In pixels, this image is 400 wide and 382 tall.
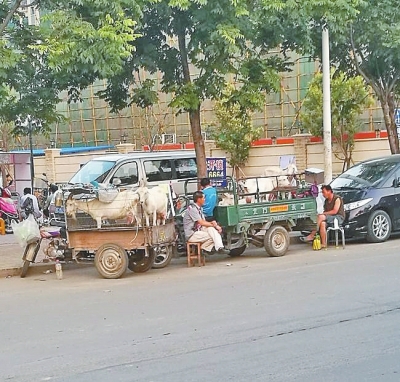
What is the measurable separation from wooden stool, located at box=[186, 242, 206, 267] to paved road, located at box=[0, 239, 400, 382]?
41cm

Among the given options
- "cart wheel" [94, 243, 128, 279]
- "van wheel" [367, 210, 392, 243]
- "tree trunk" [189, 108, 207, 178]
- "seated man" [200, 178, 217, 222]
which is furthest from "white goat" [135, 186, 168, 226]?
"van wheel" [367, 210, 392, 243]

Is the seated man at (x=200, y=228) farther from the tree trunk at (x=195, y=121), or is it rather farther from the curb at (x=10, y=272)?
the tree trunk at (x=195, y=121)

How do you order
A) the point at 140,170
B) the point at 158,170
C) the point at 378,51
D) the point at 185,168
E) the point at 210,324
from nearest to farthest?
the point at 210,324 → the point at 140,170 → the point at 158,170 → the point at 185,168 → the point at 378,51

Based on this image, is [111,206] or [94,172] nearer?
[111,206]

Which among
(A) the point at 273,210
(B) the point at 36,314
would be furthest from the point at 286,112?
(B) the point at 36,314

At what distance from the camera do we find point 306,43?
48.8 ft

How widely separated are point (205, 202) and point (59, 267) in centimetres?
284

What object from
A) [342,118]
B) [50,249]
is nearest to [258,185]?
[50,249]

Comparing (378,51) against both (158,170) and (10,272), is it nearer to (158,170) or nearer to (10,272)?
(158,170)

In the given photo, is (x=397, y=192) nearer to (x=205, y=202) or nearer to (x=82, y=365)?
(x=205, y=202)

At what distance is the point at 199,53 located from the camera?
1416 cm

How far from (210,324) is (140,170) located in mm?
9030

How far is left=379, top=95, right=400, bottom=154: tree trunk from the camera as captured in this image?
19.8 m

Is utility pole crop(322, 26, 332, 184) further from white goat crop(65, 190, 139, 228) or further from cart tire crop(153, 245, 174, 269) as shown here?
white goat crop(65, 190, 139, 228)
